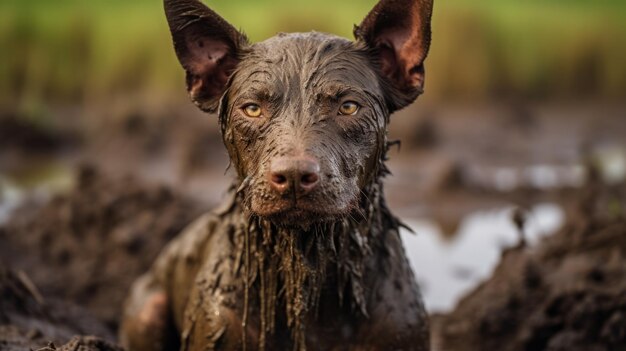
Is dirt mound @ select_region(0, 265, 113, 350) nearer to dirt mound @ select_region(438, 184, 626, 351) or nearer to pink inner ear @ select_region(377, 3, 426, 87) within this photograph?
pink inner ear @ select_region(377, 3, 426, 87)

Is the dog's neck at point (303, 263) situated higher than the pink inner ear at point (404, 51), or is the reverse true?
the pink inner ear at point (404, 51)

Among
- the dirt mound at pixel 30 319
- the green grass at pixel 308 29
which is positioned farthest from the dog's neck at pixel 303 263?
the green grass at pixel 308 29

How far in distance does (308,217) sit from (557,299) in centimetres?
256

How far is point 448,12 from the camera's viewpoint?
44.2ft

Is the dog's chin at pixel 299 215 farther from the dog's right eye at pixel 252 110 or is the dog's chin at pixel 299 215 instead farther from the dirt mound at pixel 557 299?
the dirt mound at pixel 557 299

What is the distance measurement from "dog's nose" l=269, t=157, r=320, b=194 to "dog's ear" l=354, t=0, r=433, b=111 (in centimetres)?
86

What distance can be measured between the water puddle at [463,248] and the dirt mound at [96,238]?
2086mm

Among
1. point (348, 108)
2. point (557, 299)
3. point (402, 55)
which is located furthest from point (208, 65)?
point (557, 299)

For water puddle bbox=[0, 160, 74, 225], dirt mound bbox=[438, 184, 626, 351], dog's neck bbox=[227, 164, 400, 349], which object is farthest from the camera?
water puddle bbox=[0, 160, 74, 225]

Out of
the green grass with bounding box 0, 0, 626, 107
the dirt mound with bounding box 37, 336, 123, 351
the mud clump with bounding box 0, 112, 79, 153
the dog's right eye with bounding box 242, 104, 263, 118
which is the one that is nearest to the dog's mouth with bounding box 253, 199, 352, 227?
the dog's right eye with bounding box 242, 104, 263, 118

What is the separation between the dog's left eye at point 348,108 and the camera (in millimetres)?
3934

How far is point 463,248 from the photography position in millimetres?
9023

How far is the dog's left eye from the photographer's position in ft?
12.9

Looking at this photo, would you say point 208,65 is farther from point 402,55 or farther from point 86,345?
point 86,345
